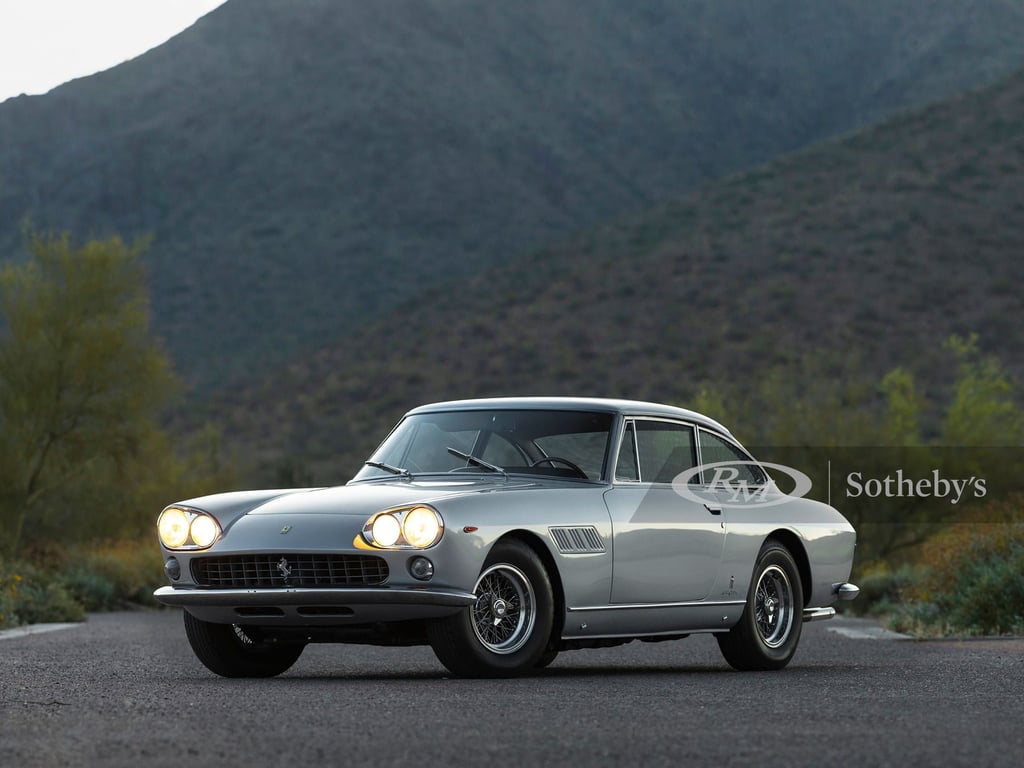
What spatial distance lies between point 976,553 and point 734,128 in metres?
73.9

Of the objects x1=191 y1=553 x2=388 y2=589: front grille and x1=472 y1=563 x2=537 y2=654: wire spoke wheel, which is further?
x1=472 y1=563 x2=537 y2=654: wire spoke wheel

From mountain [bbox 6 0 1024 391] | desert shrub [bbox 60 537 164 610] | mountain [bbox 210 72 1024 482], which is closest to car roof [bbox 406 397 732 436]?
desert shrub [bbox 60 537 164 610]

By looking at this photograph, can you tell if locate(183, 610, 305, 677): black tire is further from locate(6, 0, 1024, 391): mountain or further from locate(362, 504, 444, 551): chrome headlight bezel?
locate(6, 0, 1024, 391): mountain

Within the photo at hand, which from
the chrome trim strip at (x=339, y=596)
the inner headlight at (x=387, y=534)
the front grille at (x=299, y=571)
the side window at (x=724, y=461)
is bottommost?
the chrome trim strip at (x=339, y=596)

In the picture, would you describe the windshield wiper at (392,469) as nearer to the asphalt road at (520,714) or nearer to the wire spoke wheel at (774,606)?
the asphalt road at (520,714)

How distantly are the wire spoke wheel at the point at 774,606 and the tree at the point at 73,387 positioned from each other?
19.2m

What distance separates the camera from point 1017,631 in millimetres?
15445

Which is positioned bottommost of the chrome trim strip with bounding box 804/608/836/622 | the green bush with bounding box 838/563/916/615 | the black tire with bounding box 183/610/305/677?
the green bush with bounding box 838/563/916/615

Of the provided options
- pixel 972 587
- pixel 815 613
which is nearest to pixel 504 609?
pixel 815 613

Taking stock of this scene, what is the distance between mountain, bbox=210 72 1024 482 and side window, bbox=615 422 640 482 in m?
34.3

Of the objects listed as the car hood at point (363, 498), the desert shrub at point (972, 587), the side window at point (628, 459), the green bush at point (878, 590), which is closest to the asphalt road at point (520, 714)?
the car hood at point (363, 498)

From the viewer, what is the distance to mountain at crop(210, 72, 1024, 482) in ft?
166

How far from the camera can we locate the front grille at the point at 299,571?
9.84 m

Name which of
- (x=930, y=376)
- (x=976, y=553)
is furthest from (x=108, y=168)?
(x=976, y=553)
